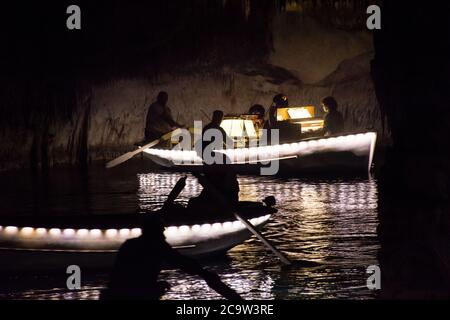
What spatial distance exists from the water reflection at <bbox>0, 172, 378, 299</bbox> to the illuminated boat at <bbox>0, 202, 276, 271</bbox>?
0.33 metres

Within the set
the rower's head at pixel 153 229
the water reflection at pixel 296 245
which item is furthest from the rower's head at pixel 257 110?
the rower's head at pixel 153 229

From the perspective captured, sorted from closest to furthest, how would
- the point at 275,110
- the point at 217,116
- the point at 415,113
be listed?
the point at 217,116 < the point at 415,113 < the point at 275,110

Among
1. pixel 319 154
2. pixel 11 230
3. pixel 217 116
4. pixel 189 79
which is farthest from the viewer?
pixel 189 79

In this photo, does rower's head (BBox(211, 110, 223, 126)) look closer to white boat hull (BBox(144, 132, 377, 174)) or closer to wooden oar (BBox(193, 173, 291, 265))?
wooden oar (BBox(193, 173, 291, 265))

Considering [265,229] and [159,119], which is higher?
[159,119]

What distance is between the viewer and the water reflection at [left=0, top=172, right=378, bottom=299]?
11234 millimetres

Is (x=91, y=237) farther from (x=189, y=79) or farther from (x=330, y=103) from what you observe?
(x=189, y=79)

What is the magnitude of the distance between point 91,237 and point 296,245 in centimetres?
336

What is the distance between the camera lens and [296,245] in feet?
45.8

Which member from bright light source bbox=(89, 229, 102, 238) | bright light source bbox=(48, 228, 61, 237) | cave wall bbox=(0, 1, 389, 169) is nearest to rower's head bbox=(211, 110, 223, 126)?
bright light source bbox=(89, 229, 102, 238)

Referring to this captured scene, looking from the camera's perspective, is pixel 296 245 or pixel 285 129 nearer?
pixel 296 245

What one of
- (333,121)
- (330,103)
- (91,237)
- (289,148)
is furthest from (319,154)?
(91,237)
